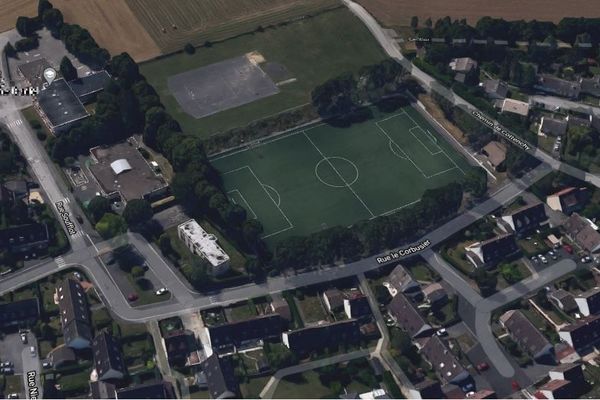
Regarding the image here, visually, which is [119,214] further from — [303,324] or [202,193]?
[303,324]

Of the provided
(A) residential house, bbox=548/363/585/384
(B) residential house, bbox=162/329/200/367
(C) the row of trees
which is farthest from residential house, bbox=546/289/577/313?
(B) residential house, bbox=162/329/200/367

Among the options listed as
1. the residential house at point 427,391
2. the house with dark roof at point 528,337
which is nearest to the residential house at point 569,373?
the house with dark roof at point 528,337

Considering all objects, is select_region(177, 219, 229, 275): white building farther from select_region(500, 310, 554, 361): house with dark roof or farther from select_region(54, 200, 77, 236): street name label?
select_region(500, 310, 554, 361): house with dark roof

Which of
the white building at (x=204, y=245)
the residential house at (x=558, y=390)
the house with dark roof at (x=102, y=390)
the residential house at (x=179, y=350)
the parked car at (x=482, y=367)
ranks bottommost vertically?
the house with dark roof at (x=102, y=390)

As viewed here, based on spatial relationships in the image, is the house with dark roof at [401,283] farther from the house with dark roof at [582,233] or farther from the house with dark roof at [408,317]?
the house with dark roof at [582,233]

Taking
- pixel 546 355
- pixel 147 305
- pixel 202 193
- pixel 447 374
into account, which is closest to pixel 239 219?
pixel 202 193

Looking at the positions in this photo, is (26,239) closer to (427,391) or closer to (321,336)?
(321,336)
